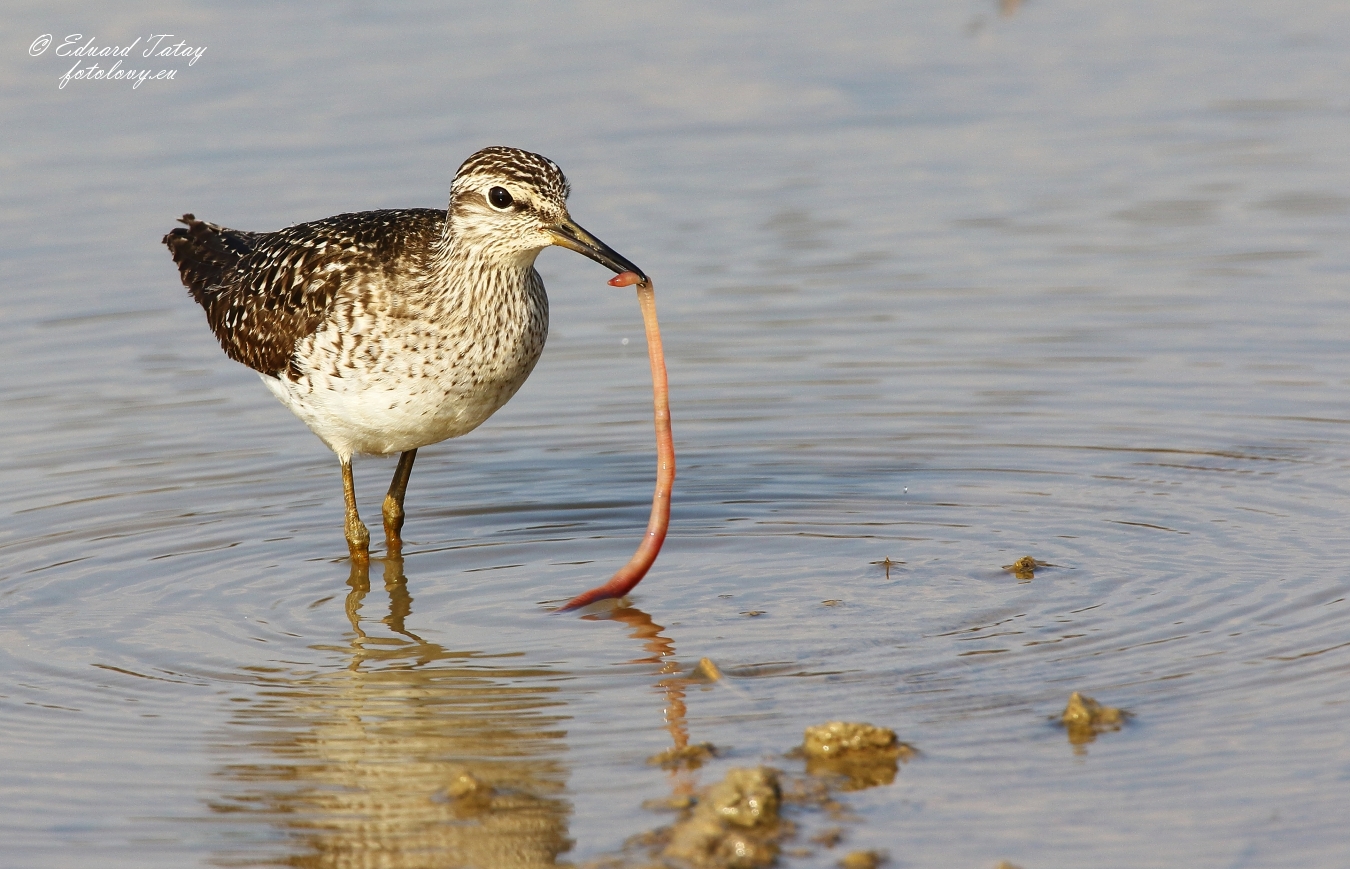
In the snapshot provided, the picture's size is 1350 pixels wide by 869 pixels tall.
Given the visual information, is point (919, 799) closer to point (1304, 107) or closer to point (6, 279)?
point (6, 279)

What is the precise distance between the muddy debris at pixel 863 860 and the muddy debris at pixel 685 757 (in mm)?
880

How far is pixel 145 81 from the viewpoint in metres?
16.5

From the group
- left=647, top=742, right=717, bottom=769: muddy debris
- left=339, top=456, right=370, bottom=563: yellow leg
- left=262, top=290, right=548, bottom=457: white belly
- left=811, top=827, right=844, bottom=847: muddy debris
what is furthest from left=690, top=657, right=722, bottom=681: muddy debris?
left=339, top=456, right=370, bottom=563: yellow leg

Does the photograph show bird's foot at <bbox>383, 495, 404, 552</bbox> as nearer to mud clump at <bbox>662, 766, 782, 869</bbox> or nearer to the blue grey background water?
the blue grey background water

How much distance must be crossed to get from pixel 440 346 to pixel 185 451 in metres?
2.73

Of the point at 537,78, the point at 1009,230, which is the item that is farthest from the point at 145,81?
the point at 1009,230

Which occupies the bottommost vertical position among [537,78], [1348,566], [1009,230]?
[1348,566]

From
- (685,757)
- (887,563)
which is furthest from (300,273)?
(685,757)

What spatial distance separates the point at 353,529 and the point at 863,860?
4.52 m

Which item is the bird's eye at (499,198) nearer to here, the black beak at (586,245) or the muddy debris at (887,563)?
the black beak at (586,245)

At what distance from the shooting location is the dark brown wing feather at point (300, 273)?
880 cm

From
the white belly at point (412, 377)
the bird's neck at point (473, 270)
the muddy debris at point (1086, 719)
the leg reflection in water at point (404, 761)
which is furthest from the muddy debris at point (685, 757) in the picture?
the bird's neck at point (473, 270)

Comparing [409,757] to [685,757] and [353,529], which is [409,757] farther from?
[353,529]

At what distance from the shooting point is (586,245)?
26.6ft
